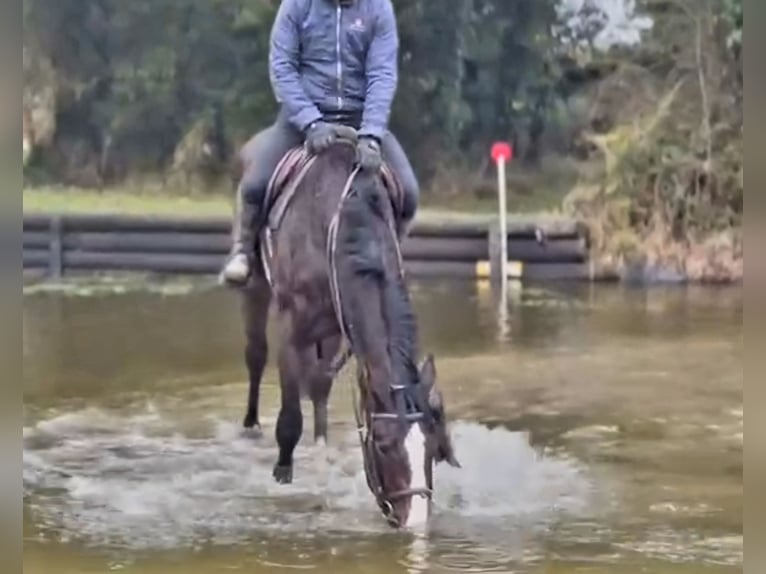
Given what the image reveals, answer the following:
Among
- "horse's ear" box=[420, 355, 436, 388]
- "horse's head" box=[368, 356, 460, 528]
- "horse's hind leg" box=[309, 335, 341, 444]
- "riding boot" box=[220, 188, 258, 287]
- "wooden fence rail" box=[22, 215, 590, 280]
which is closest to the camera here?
"horse's head" box=[368, 356, 460, 528]

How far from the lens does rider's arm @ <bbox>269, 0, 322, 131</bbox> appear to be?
2570 millimetres

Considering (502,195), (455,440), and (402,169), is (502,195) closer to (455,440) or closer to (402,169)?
(402,169)

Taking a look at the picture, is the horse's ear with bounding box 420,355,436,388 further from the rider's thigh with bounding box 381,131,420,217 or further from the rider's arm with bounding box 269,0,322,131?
the rider's arm with bounding box 269,0,322,131

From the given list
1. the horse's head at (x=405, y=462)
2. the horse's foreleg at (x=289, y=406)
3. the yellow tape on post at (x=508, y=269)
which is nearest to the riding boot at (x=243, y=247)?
the horse's foreleg at (x=289, y=406)

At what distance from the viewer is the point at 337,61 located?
2551 mm

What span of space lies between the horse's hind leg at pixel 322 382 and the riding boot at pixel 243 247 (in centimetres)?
26

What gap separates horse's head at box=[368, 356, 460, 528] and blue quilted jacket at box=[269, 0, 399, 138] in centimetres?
54

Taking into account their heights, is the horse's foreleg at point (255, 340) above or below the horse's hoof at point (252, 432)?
above

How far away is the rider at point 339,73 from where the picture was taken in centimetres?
255

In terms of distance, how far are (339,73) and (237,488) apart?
816mm

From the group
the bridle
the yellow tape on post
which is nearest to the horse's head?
the bridle

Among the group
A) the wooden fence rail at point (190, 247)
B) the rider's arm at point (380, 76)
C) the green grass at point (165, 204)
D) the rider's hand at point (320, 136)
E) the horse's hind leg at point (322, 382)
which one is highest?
the rider's arm at point (380, 76)

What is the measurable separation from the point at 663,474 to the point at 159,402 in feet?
3.45

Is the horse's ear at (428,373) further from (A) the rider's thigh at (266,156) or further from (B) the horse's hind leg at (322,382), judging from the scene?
(A) the rider's thigh at (266,156)
